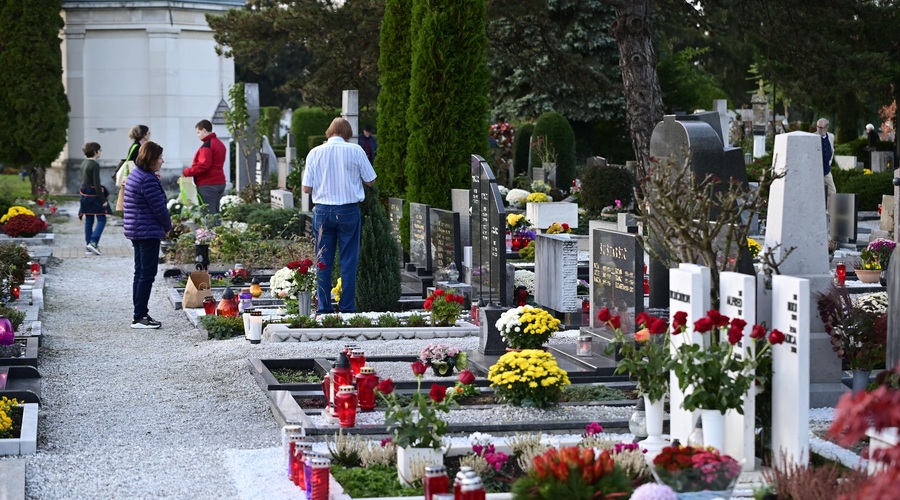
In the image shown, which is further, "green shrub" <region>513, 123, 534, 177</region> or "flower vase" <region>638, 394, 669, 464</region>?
"green shrub" <region>513, 123, 534, 177</region>

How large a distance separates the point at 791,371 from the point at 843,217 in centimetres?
1296

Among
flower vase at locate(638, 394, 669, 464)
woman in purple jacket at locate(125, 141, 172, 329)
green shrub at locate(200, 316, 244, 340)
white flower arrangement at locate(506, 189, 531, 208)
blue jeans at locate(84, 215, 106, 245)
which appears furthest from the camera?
white flower arrangement at locate(506, 189, 531, 208)

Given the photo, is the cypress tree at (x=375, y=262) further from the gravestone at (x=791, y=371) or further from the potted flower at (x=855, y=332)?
the gravestone at (x=791, y=371)

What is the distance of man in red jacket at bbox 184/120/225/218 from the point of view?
62.7 ft

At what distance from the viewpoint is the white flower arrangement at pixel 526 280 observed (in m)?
14.3

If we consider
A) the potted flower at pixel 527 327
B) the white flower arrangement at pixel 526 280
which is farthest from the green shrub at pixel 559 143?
the potted flower at pixel 527 327

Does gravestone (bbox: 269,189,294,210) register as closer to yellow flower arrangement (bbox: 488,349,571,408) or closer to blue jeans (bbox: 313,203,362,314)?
blue jeans (bbox: 313,203,362,314)

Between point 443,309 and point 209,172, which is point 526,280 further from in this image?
point 209,172

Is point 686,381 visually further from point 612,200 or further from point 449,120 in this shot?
point 612,200

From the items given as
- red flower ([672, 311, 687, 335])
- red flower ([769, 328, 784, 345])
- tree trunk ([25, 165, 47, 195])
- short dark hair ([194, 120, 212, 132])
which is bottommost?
red flower ([769, 328, 784, 345])

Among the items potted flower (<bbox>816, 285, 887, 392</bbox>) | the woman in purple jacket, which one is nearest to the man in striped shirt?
the woman in purple jacket

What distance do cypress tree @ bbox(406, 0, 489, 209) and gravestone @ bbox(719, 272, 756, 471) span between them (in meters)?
9.55

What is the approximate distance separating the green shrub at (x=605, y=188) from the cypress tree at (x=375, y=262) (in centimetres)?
1030

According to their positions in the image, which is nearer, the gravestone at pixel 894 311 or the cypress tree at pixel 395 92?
the gravestone at pixel 894 311
